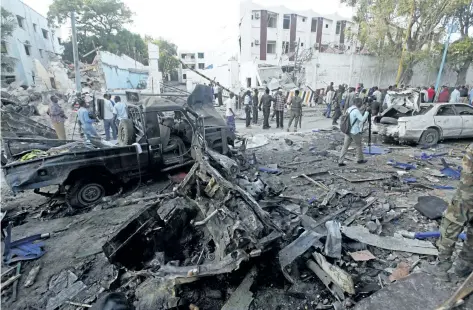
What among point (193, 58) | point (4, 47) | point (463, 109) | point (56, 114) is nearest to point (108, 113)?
point (56, 114)

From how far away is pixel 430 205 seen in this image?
4562mm

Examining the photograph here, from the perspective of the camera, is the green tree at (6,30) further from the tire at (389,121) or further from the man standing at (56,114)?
the tire at (389,121)

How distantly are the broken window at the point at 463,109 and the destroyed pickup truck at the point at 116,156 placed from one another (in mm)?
8586

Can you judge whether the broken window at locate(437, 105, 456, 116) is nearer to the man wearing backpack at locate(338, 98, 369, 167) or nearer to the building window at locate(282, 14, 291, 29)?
the man wearing backpack at locate(338, 98, 369, 167)

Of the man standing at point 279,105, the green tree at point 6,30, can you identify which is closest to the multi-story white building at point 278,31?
the man standing at point 279,105

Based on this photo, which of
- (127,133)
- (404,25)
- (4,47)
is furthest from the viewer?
(4,47)

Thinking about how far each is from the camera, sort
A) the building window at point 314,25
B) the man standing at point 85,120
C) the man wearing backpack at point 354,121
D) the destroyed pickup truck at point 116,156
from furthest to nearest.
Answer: the building window at point 314,25
the man standing at point 85,120
the man wearing backpack at point 354,121
the destroyed pickup truck at point 116,156

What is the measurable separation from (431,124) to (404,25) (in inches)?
489

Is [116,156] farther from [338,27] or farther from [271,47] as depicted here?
[338,27]

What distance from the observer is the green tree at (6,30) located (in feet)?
69.4

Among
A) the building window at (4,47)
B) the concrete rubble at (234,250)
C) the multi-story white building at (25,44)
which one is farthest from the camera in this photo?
the multi-story white building at (25,44)

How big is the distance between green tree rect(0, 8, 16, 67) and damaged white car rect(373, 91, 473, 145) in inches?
1156

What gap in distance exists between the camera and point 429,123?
329 inches

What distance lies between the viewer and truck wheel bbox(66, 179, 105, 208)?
17.1 ft
